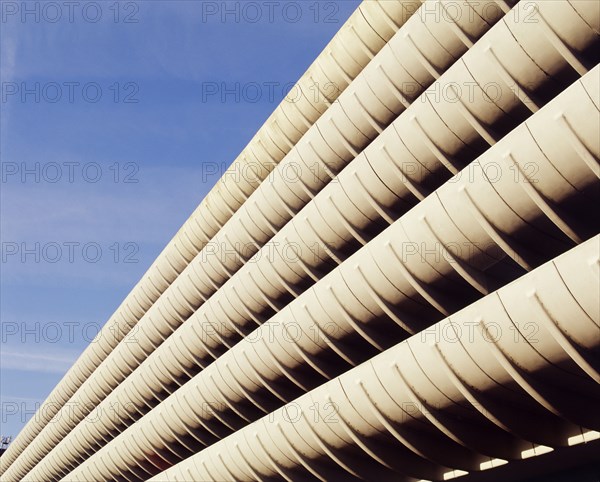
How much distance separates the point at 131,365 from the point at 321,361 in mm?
26731

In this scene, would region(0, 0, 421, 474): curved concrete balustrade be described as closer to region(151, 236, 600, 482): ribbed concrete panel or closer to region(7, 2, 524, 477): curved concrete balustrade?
region(7, 2, 524, 477): curved concrete balustrade

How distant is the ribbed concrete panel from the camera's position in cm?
1320

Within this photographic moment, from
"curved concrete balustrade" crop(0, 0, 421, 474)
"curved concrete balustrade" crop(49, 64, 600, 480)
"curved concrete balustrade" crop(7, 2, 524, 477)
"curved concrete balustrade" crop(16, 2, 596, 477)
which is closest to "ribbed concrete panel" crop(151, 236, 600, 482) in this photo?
"curved concrete balustrade" crop(49, 64, 600, 480)

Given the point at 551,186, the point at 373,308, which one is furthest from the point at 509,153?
the point at 373,308

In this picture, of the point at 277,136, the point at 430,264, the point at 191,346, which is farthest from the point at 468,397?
the point at 191,346

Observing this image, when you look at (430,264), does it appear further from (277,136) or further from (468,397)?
(277,136)

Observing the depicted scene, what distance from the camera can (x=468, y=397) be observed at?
15.9 m

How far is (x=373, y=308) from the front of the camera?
2214 centimetres

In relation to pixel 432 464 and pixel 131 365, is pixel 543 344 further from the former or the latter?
pixel 131 365

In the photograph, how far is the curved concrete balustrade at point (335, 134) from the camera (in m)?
22.9

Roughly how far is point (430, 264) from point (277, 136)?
14.7 m

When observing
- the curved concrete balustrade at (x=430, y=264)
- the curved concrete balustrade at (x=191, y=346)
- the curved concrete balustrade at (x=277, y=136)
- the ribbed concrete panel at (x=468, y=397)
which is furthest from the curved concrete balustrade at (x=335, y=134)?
the ribbed concrete panel at (x=468, y=397)

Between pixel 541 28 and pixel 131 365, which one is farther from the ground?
pixel 131 365

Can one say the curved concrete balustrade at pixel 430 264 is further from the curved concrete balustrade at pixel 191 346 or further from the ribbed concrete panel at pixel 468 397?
the curved concrete balustrade at pixel 191 346
